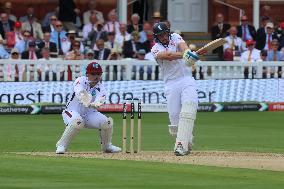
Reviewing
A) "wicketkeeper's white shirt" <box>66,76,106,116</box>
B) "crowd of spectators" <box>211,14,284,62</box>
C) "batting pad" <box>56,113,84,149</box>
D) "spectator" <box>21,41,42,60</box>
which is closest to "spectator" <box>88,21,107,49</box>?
"spectator" <box>21,41,42,60</box>

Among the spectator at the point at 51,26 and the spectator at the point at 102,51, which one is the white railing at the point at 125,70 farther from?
the spectator at the point at 51,26

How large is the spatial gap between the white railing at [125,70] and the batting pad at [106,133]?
9.83 m

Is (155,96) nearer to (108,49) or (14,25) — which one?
(108,49)

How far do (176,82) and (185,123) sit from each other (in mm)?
694

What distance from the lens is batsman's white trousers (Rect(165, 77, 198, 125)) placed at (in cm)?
1795

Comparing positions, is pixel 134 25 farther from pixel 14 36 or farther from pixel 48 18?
pixel 14 36

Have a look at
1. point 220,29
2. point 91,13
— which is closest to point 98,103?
point 91,13

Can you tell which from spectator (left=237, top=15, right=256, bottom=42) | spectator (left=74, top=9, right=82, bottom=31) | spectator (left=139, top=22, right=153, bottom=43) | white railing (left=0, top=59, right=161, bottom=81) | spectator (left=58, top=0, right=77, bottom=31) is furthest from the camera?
spectator (left=74, top=9, right=82, bottom=31)

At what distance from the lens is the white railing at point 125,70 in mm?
28062

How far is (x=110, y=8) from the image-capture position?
3525 centimetres

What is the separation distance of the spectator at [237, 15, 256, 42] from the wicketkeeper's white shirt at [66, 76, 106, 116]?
14931 mm

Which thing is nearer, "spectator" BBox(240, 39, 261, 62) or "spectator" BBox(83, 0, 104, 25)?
"spectator" BBox(240, 39, 261, 62)

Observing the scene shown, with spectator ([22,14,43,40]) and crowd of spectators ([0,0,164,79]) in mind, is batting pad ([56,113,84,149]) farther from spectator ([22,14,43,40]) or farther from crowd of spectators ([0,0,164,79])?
spectator ([22,14,43,40])

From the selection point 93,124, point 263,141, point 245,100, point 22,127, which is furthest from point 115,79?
point 93,124
